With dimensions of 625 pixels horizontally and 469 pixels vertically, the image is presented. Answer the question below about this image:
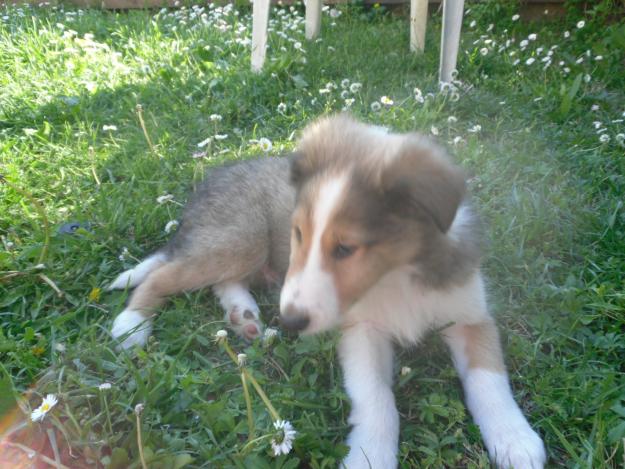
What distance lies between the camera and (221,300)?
288 centimetres

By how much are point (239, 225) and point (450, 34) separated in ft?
9.27

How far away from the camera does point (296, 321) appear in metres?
2.01

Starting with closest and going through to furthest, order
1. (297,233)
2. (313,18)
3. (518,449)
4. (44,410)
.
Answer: (44,410)
(518,449)
(297,233)
(313,18)

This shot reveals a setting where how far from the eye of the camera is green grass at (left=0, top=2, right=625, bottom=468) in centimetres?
201

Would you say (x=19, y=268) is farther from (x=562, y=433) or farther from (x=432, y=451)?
(x=562, y=433)

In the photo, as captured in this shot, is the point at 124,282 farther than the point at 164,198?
No

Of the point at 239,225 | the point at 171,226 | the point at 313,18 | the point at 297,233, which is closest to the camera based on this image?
the point at 297,233

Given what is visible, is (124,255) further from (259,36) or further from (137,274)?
(259,36)

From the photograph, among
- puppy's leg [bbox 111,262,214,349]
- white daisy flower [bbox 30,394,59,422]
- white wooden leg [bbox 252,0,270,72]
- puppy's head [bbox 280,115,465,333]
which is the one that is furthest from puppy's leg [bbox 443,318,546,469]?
white wooden leg [bbox 252,0,270,72]

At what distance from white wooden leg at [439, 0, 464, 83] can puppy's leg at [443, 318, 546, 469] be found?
2.95m

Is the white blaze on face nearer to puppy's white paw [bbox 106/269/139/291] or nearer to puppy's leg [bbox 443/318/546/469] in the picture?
puppy's leg [bbox 443/318/546/469]

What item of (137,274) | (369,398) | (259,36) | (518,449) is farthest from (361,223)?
(259,36)

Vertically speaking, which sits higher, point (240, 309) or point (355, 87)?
point (355, 87)

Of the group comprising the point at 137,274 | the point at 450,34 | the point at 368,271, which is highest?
the point at 450,34
